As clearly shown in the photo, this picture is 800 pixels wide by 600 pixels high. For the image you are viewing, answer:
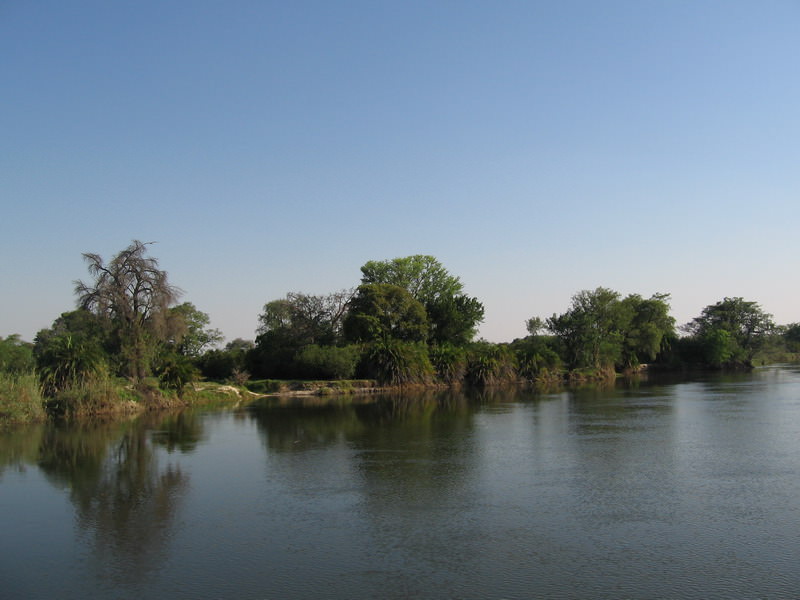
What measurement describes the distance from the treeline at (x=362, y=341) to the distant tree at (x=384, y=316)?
12 centimetres

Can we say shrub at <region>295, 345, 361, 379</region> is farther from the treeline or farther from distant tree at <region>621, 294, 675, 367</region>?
distant tree at <region>621, 294, 675, 367</region>

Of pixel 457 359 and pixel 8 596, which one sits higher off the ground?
pixel 457 359

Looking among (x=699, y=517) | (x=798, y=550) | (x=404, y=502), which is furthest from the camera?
(x=404, y=502)

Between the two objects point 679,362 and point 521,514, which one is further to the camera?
point 679,362

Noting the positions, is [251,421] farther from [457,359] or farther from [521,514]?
[457,359]

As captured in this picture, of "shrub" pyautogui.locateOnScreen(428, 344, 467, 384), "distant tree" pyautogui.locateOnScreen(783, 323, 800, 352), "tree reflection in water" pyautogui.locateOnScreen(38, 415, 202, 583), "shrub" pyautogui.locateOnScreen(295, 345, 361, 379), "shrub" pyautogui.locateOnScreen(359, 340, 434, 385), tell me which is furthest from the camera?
"distant tree" pyautogui.locateOnScreen(783, 323, 800, 352)

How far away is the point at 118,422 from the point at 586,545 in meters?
27.4

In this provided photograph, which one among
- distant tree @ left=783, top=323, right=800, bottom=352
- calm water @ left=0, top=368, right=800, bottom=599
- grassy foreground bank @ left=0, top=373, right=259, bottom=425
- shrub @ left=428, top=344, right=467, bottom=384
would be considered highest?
distant tree @ left=783, top=323, right=800, bottom=352

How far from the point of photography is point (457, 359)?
198 ft

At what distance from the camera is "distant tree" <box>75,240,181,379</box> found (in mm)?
40750

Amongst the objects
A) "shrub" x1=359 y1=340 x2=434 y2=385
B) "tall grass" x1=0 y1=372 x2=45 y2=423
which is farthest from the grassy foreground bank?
"shrub" x1=359 y1=340 x2=434 y2=385

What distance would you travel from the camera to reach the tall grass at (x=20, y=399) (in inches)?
1203

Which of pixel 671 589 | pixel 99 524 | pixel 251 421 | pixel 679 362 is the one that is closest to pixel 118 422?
pixel 251 421

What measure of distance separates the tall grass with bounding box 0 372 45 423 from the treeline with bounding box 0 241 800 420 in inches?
4.0
